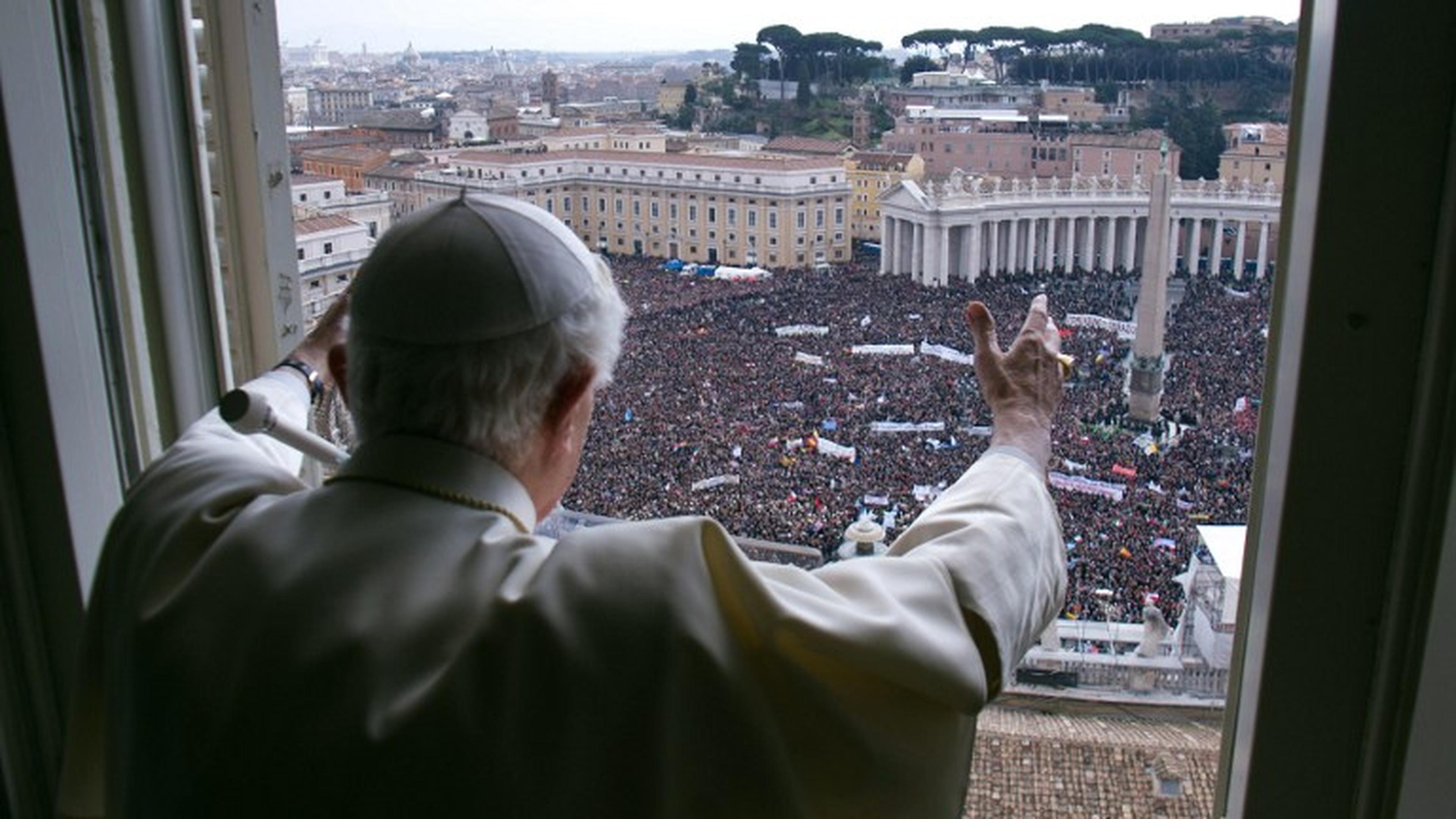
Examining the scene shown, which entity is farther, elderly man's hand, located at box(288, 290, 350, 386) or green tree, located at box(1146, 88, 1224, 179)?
green tree, located at box(1146, 88, 1224, 179)

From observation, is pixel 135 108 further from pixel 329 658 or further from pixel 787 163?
pixel 787 163

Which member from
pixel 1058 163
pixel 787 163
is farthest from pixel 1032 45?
pixel 787 163

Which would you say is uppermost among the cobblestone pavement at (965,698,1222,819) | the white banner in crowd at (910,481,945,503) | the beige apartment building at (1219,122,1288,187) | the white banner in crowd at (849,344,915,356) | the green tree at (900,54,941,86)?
the green tree at (900,54,941,86)

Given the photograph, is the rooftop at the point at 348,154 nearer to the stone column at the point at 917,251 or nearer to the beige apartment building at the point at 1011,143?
the beige apartment building at the point at 1011,143

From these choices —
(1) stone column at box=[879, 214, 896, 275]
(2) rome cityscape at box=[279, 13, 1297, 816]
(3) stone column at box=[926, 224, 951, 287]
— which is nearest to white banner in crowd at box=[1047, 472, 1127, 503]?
A: (2) rome cityscape at box=[279, 13, 1297, 816]

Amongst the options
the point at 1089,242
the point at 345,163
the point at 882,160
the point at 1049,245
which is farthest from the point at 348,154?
the point at 1089,242

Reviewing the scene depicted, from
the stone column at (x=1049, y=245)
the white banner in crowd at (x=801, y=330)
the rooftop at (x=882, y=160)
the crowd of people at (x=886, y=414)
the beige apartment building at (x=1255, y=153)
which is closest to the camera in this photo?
the beige apartment building at (x=1255, y=153)

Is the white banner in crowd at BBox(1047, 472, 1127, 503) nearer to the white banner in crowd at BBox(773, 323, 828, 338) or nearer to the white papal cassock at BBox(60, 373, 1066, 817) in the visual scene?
the white banner in crowd at BBox(773, 323, 828, 338)

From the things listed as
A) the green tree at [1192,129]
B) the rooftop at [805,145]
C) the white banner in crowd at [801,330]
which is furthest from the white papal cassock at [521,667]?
the white banner in crowd at [801,330]
